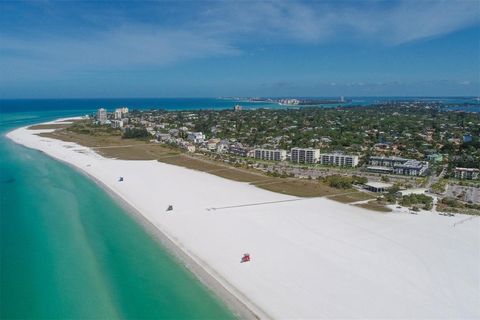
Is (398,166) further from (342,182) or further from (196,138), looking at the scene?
(196,138)

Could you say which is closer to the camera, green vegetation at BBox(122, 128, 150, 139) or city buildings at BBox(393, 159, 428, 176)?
city buildings at BBox(393, 159, 428, 176)

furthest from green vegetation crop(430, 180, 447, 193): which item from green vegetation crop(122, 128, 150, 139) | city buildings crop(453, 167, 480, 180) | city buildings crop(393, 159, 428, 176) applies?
green vegetation crop(122, 128, 150, 139)

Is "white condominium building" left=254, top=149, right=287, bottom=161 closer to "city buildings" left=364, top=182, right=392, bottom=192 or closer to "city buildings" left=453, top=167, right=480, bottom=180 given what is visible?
"city buildings" left=364, top=182, right=392, bottom=192

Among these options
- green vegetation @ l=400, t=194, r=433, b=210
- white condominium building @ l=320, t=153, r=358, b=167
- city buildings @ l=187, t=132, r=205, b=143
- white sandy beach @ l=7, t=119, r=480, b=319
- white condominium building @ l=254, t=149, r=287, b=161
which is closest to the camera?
white sandy beach @ l=7, t=119, r=480, b=319

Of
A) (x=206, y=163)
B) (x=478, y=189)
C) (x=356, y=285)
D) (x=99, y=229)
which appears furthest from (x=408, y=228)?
(x=206, y=163)

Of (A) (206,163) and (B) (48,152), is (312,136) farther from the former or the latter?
(B) (48,152)

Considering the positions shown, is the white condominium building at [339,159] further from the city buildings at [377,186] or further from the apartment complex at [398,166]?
the city buildings at [377,186]
